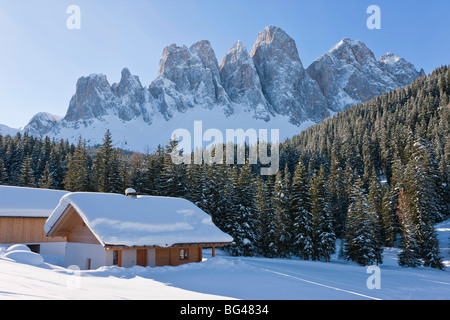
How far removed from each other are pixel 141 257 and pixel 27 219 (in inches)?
576

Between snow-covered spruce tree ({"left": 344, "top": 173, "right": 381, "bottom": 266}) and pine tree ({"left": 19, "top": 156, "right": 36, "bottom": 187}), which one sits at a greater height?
pine tree ({"left": 19, "top": 156, "right": 36, "bottom": 187})

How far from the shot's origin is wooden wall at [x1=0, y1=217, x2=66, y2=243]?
26422 mm

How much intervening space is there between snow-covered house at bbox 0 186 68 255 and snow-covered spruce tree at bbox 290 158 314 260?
2489 centimetres

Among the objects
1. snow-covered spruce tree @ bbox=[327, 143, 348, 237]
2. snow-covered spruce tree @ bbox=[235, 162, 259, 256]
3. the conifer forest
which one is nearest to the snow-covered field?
snow-covered spruce tree @ bbox=[235, 162, 259, 256]

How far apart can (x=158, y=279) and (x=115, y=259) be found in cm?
488

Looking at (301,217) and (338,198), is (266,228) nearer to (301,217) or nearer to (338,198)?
(301,217)

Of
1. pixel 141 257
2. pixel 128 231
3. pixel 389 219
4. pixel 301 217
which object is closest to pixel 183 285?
pixel 128 231

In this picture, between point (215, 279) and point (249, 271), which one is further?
point (249, 271)

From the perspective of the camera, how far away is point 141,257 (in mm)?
18906

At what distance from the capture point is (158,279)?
14812mm

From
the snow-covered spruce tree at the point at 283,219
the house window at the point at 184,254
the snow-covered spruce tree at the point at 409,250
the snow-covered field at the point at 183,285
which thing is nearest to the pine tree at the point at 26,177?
the snow-covered spruce tree at the point at 283,219

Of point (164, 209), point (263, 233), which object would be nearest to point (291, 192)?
point (263, 233)

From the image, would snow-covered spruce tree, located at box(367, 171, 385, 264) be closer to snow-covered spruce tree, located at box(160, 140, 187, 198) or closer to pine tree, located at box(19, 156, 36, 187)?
snow-covered spruce tree, located at box(160, 140, 187, 198)
